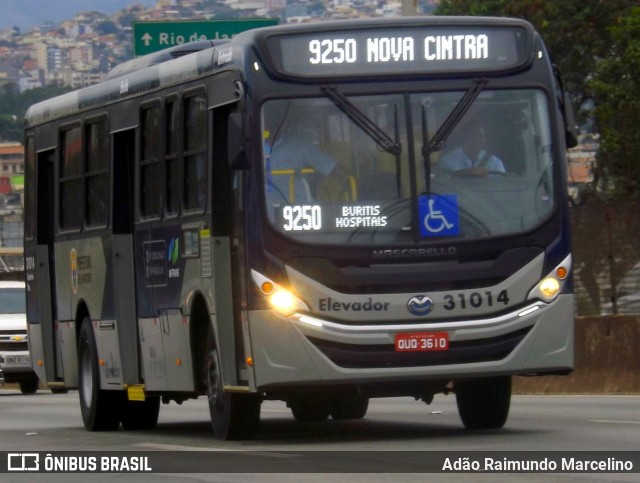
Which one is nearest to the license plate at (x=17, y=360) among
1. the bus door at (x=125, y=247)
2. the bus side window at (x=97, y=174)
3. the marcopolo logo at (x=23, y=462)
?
the bus side window at (x=97, y=174)

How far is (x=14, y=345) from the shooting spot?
3184 cm

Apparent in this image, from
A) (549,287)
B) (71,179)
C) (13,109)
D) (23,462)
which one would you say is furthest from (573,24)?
(13,109)

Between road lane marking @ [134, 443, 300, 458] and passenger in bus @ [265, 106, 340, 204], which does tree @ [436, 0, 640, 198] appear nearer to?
road lane marking @ [134, 443, 300, 458]

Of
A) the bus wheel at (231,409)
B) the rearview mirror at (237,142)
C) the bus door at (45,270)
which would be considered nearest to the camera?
the rearview mirror at (237,142)

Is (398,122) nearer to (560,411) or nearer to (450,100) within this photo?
(450,100)

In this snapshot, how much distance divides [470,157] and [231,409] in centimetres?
271

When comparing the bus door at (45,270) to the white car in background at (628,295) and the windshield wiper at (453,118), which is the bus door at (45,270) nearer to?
the white car in background at (628,295)

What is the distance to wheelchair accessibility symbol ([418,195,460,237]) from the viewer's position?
14.4 metres

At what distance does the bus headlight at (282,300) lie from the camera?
46.8 feet

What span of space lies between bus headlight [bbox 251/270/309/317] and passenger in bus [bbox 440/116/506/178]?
1.48m

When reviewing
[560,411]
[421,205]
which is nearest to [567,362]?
[421,205]

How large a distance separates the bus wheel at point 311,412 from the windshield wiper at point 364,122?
145 inches

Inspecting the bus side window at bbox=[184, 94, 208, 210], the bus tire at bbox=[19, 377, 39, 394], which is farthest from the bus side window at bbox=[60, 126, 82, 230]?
the bus tire at bbox=[19, 377, 39, 394]

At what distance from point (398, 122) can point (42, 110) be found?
6.86 meters
